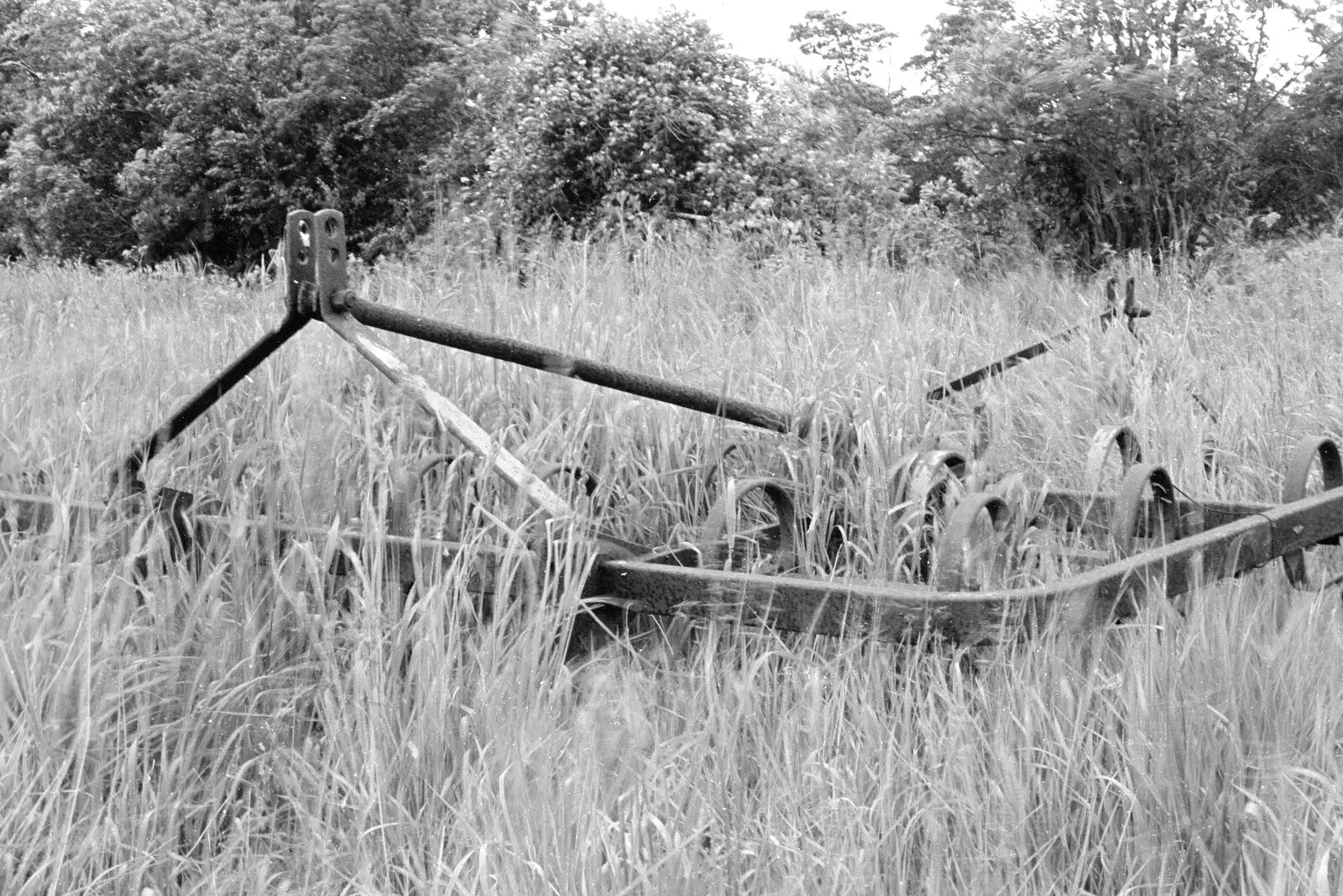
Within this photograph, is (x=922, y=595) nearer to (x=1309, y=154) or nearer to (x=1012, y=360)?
(x=1012, y=360)

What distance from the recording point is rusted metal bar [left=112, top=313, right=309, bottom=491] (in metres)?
2.62

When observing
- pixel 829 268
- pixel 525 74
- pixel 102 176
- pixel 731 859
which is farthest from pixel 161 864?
pixel 102 176

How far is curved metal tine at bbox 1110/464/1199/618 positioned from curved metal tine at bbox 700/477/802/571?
0.66m

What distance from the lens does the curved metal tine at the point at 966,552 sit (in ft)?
7.13

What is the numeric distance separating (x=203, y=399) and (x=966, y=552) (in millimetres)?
1623

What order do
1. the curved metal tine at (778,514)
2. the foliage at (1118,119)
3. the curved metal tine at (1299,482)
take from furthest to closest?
the foliage at (1118,119), the curved metal tine at (1299,482), the curved metal tine at (778,514)

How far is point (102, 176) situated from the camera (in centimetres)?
1739

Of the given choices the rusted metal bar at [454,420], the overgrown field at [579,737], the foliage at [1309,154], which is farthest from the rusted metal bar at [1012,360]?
the foliage at [1309,154]

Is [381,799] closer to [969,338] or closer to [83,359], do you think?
[83,359]

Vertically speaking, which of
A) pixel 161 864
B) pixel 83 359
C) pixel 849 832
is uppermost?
pixel 83 359

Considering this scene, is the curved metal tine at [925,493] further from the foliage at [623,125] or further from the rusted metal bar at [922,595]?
the foliage at [623,125]

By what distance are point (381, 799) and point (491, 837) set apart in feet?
0.86

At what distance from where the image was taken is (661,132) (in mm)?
9742

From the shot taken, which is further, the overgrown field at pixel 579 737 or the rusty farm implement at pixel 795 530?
the rusty farm implement at pixel 795 530
